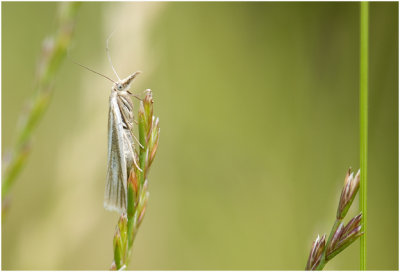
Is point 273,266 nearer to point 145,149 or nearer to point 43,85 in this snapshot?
point 145,149

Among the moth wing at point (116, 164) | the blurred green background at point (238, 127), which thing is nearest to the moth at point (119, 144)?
the moth wing at point (116, 164)

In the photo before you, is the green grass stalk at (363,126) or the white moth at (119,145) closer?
the green grass stalk at (363,126)

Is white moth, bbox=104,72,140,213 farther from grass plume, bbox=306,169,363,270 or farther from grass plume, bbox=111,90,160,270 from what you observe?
grass plume, bbox=306,169,363,270

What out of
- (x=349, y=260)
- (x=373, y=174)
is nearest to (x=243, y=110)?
(x=373, y=174)

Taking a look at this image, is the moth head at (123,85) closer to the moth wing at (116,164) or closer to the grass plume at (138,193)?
the moth wing at (116,164)

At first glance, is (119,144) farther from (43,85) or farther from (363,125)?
(363,125)

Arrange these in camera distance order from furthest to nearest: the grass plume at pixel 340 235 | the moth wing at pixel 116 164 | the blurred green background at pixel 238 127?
1. the blurred green background at pixel 238 127
2. the moth wing at pixel 116 164
3. the grass plume at pixel 340 235

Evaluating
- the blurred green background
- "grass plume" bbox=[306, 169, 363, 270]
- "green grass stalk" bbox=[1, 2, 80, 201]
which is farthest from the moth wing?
"grass plume" bbox=[306, 169, 363, 270]
